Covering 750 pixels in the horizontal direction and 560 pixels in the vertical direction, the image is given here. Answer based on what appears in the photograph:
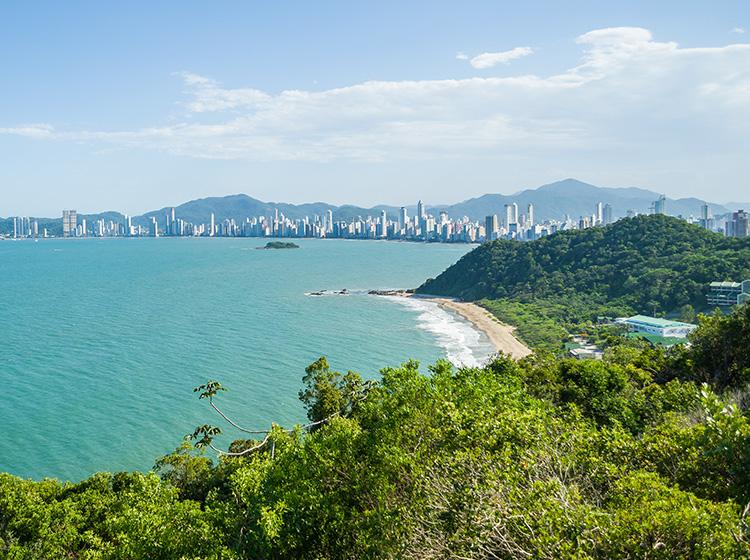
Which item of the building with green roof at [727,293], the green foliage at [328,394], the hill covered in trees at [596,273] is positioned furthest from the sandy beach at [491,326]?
the green foliage at [328,394]

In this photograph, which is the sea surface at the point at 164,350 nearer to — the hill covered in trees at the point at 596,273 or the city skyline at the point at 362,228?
the hill covered in trees at the point at 596,273

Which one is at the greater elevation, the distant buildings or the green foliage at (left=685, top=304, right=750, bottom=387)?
the green foliage at (left=685, top=304, right=750, bottom=387)

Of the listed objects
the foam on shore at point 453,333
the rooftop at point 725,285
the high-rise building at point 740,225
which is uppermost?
the high-rise building at point 740,225

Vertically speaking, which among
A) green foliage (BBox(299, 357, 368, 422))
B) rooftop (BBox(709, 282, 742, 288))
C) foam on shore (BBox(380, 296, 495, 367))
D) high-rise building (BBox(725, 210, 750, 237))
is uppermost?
high-rise building (BBox(725, 210, 750, 237))

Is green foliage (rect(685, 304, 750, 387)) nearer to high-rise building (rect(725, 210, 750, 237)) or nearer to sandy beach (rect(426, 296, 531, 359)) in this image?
sandy beach (rect(426, 296, 531, 359))

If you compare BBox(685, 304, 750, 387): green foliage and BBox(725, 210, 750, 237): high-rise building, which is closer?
BBox(685, 304, 750, 387): green foliage

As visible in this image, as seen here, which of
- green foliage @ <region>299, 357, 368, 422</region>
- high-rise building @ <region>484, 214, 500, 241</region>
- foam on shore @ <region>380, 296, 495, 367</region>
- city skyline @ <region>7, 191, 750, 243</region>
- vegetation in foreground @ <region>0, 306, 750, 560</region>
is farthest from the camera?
city skyline @ <region>7, 191, 750, 243</region>

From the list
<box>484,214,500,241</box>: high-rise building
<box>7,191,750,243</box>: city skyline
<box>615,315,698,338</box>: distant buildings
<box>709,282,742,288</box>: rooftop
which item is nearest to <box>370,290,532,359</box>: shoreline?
<box>615,315,698,338</box>: distant buildings
